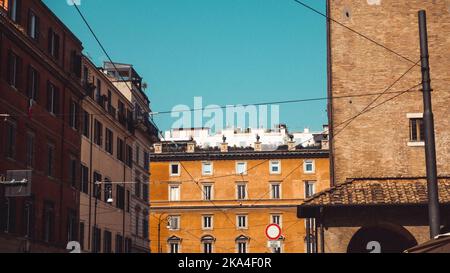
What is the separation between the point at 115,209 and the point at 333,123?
2644cm

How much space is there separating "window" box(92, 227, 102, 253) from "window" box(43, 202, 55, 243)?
6.76 metres

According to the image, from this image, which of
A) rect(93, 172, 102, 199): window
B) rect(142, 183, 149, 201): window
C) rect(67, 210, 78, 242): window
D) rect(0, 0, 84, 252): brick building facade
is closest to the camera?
rect(0, 0, 84, 252): brick building facade

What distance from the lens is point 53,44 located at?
39625 mm

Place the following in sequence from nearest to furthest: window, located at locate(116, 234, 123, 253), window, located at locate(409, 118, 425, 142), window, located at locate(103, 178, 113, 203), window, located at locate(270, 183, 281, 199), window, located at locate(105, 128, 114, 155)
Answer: window, located at locate(409, 118, 425, 142) < window, located at locate(103, 178, 113, 203) < window, located at locate(105, 128, 114, 155) < window, located at locate(116, 234, 123, 253) < window, located at locate(270, 183, 281, 199)

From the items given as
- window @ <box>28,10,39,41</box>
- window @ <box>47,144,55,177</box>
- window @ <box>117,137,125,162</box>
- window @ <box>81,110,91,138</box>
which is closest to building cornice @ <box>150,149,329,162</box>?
window @ <box>117,137,125,162</box>

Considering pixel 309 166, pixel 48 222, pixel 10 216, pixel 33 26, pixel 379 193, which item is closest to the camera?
pixel 379 193

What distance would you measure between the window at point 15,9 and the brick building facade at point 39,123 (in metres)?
0.04

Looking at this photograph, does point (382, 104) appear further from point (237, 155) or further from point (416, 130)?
point (237, 155)

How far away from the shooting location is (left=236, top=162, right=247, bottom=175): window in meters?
85.5

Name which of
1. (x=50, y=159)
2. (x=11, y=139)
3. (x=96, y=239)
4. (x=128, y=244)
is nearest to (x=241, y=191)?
(x=128, y=244)

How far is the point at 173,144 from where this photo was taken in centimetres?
9131

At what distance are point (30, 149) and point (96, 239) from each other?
11332 millimetres

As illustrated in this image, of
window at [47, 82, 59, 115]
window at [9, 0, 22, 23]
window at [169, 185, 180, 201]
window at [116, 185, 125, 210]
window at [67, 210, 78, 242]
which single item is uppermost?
window at [9, 0, 22, 23]

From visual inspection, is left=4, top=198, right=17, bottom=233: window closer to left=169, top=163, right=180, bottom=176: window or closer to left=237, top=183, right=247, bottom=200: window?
left=237, top=183, right=247, bottom=200: window
